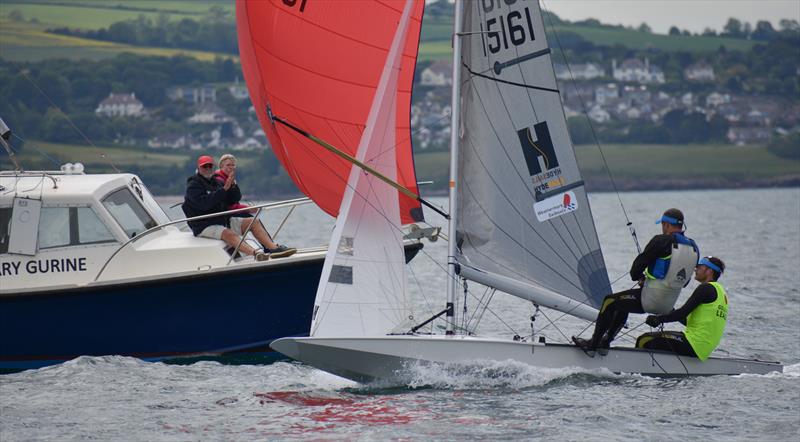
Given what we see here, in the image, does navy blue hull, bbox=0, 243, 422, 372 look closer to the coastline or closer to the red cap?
the red cap

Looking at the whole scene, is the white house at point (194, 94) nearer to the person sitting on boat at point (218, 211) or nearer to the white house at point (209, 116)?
the white house at point (209, 116)

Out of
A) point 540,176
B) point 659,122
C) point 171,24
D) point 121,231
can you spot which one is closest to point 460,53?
point 540,176

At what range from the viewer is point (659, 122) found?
Result: 160 metres

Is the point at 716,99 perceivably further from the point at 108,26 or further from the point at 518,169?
the point at 518,169

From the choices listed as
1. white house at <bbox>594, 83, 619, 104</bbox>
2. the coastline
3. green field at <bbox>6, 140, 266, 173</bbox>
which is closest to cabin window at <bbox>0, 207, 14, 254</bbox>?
green field at <bbox>6, 140, 266, 173</bbox>

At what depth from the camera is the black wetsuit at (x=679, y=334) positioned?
46.2 feet

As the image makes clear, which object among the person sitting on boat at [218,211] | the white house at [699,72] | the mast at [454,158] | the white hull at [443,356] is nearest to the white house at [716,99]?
the white house at [699,72]

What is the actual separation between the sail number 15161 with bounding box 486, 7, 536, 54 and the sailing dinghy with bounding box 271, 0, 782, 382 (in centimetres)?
1

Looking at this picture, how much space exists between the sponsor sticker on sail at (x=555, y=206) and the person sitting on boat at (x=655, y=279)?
1.05 m

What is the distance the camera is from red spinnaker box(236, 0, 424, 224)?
1459 cm

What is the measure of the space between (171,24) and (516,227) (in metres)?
167

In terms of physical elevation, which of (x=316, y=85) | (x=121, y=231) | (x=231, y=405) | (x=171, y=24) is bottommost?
(x=231, y=405)

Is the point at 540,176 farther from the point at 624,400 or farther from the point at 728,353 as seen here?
the point at 728,353

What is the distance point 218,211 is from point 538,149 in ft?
15.7
